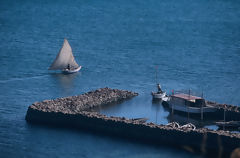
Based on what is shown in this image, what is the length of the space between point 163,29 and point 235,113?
59995mm

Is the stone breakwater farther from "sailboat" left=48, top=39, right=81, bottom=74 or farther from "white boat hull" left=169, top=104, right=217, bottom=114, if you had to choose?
"sailboat" left=48, top=39, right=81, bottom=74

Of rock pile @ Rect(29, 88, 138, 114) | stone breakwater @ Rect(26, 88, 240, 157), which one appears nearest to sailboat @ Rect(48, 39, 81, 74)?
rock pile @ Rect(29, 88, 138, 114)

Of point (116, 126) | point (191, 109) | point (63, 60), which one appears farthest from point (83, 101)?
point (63, 60)

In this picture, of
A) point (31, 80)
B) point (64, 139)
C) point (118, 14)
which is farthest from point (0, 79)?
point (118, 14)

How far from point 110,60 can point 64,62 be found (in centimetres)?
886

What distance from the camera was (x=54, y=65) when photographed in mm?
85688

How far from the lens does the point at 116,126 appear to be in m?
59.6

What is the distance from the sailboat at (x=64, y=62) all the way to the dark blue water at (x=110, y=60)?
94cm

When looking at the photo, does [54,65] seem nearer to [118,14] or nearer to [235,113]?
[235,113]

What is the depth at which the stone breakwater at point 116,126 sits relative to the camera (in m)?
55.5

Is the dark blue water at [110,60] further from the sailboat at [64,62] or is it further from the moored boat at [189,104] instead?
the moored boat at [189,104]

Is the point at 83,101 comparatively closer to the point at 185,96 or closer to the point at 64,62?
the point at 185,96

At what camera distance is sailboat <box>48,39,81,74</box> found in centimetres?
8569

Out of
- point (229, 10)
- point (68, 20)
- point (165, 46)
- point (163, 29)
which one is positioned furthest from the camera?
point (229, 10)
